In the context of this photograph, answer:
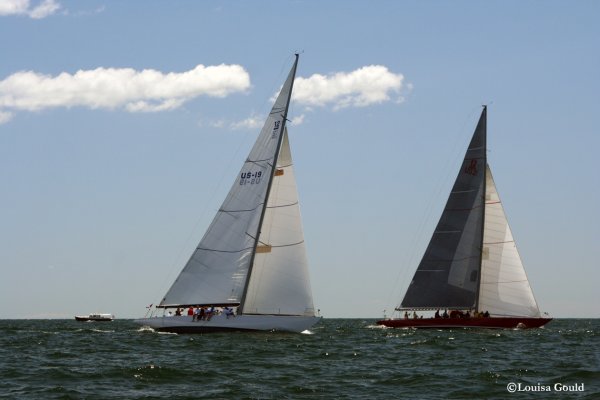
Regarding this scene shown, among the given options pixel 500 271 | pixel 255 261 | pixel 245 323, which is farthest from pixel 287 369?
pixel 500 271

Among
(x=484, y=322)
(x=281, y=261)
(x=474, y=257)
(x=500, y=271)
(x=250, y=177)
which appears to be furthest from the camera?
(x=474, y=257)

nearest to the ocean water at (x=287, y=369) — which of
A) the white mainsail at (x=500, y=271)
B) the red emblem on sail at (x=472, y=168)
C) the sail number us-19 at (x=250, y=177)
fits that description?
the sail number us-19 at (x=250, y=177)

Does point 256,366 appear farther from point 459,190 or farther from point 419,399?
point 459,190

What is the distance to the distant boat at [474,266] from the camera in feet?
205

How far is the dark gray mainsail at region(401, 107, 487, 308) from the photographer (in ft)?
209

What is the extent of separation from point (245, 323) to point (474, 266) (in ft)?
73.3

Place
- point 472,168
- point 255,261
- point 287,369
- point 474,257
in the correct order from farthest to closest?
point 472,168, point 474,257, point 255,261, point 287,369

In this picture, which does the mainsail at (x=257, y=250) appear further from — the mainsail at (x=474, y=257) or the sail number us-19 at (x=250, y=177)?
the mainsail at (x=474, y=257)

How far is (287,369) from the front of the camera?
99.8ft

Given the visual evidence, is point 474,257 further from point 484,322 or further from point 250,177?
point 250,177

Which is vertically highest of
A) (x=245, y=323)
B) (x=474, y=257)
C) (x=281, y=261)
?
(x=474, y=257)

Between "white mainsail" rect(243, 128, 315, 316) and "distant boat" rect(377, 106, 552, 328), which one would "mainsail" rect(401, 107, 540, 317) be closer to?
"distant boat" rect(377, 106, 552, 328)

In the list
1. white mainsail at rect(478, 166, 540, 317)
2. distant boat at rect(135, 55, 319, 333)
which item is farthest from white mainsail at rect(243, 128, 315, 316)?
white mainsail at rect(478, 166, 540, 317)

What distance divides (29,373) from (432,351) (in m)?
18.7
